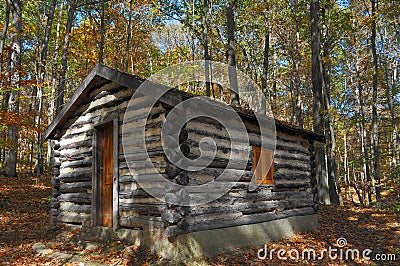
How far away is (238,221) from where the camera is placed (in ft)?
26.8

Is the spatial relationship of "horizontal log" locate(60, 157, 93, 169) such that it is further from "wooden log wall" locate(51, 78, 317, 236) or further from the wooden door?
the wooden door

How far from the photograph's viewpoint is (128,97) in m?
8.07

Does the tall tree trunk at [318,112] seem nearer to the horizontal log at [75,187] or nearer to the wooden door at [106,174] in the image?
the wooden door at [106,174]

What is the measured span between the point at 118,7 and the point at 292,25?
1320 centimetres

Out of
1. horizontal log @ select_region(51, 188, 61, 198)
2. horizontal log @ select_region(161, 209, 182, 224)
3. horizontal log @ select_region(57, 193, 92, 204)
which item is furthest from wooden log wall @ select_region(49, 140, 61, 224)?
horizontal log @ select_region(161, 209, 182, 224)

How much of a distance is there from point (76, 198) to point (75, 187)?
1.05 ft

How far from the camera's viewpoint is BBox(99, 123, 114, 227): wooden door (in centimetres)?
862

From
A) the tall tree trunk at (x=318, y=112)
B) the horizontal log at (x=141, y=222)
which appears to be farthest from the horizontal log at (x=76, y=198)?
the tall tree trunk at (x=318, y=112)

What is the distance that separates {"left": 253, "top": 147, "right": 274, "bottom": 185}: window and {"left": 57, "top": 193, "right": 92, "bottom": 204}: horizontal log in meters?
4.66

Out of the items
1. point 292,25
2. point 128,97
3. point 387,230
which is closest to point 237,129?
point 128,97

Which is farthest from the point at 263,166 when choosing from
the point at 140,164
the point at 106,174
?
the point at 106,174

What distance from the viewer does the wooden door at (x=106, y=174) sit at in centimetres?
862

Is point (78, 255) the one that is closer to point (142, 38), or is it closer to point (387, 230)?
point (387, 230)

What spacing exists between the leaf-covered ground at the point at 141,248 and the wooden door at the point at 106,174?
799 millimetres
